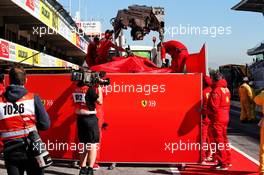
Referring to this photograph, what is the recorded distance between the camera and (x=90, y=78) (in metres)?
7.98

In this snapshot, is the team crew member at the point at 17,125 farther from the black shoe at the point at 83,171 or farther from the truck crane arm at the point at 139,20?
the truck crane arm at the point at 139,20

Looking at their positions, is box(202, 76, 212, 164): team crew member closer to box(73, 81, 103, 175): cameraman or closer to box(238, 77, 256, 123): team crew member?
box(73, 81, 103, 175): cameraman

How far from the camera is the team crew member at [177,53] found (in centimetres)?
928

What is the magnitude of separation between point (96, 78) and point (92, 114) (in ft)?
2.01

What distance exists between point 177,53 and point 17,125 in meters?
5.24

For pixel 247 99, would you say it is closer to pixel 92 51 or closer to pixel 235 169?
pixel 92 51

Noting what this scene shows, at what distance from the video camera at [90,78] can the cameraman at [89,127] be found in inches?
4.7

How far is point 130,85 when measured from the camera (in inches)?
334

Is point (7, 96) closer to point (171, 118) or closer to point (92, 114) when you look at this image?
point (92, 114)

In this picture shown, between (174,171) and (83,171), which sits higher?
(83,171)

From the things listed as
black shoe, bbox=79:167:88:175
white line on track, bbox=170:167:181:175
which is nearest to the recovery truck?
white line on track, bbox=170:167:181:175

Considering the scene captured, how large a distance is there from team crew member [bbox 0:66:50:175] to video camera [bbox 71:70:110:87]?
2.99m

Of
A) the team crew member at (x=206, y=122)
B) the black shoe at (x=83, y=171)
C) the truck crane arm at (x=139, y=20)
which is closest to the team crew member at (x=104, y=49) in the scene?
the truck crane arm at (x=139, y=20)

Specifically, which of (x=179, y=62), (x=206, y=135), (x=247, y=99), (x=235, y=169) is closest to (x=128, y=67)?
(x=179, y=62)
